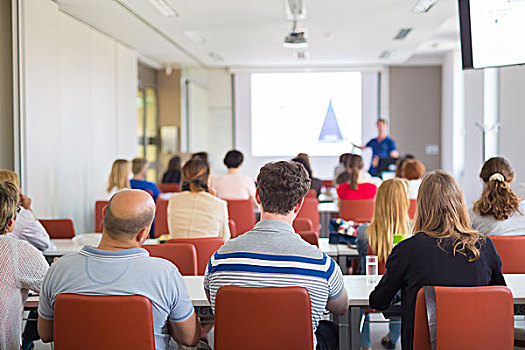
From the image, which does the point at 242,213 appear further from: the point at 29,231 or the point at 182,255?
the point at 182,255

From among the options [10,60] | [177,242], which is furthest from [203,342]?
[10,60]

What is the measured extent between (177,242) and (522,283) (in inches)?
74.7

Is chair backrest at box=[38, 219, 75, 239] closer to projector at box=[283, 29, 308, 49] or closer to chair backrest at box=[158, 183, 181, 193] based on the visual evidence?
chair backrest at box=[158, 183, 181, 193]

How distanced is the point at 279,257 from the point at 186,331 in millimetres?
452

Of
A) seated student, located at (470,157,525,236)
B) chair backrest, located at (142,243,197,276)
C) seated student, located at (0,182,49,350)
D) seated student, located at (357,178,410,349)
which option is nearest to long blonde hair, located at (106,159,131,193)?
chair backrest, located at (142,243,197,276)

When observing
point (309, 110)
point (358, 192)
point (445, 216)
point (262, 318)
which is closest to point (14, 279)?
point (262, 318)

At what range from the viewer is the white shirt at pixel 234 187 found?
6281 mm

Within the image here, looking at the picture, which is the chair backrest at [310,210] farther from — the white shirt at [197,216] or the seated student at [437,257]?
the seated student at [437,257]

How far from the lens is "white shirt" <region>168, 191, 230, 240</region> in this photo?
4418mm

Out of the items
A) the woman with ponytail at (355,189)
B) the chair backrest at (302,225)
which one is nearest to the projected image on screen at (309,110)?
the woman with ponytail at (355,189)

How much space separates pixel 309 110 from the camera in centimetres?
1278

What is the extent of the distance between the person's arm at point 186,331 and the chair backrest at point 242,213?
11.2 ft

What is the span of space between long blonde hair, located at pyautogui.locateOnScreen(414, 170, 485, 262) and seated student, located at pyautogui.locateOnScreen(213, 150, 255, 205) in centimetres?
375

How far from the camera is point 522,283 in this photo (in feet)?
9.17
